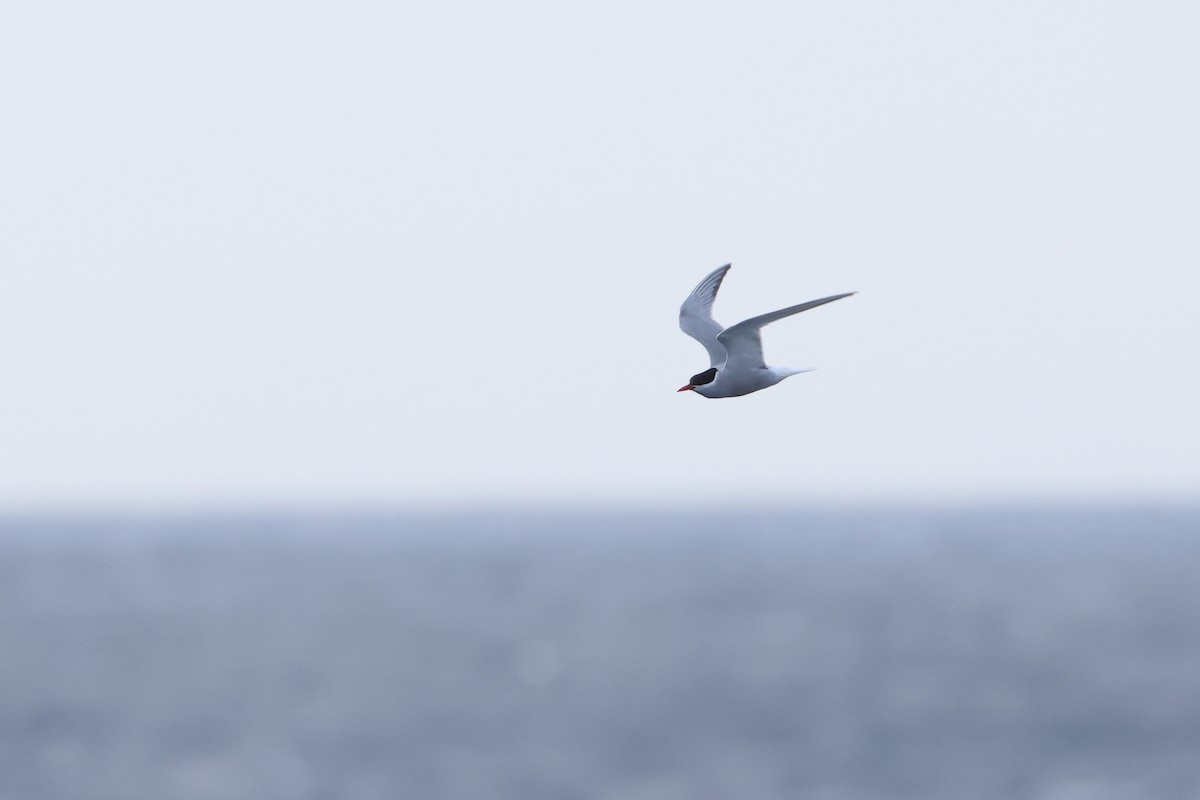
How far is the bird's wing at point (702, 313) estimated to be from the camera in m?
12.0

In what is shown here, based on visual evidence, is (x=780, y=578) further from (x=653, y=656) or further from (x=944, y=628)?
(x=653, y=656)

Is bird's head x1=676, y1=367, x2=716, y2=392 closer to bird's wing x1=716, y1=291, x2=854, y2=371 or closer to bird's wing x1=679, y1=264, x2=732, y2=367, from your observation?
bird's wing x1=716, y1=291, x2=854, y2=371

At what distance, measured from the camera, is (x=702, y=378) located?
1095cm

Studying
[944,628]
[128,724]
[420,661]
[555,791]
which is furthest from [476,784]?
[944,628]

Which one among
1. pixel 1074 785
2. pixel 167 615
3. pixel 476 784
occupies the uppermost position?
pixel 167 615

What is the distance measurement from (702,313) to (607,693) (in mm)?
77325

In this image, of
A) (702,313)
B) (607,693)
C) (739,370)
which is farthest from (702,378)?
(607,693)

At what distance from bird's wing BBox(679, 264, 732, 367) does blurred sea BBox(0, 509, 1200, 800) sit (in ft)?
177

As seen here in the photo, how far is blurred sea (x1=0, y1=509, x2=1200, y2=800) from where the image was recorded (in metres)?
68.1

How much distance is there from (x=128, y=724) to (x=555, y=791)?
87.4 feet

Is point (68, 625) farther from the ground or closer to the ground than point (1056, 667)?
farther from the ground

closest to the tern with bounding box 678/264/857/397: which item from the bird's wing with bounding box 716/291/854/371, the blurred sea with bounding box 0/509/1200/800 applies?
the bird's wing with bounding box 716/291/854/371

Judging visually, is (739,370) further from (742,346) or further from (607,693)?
(607,693)

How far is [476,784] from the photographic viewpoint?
220ft
